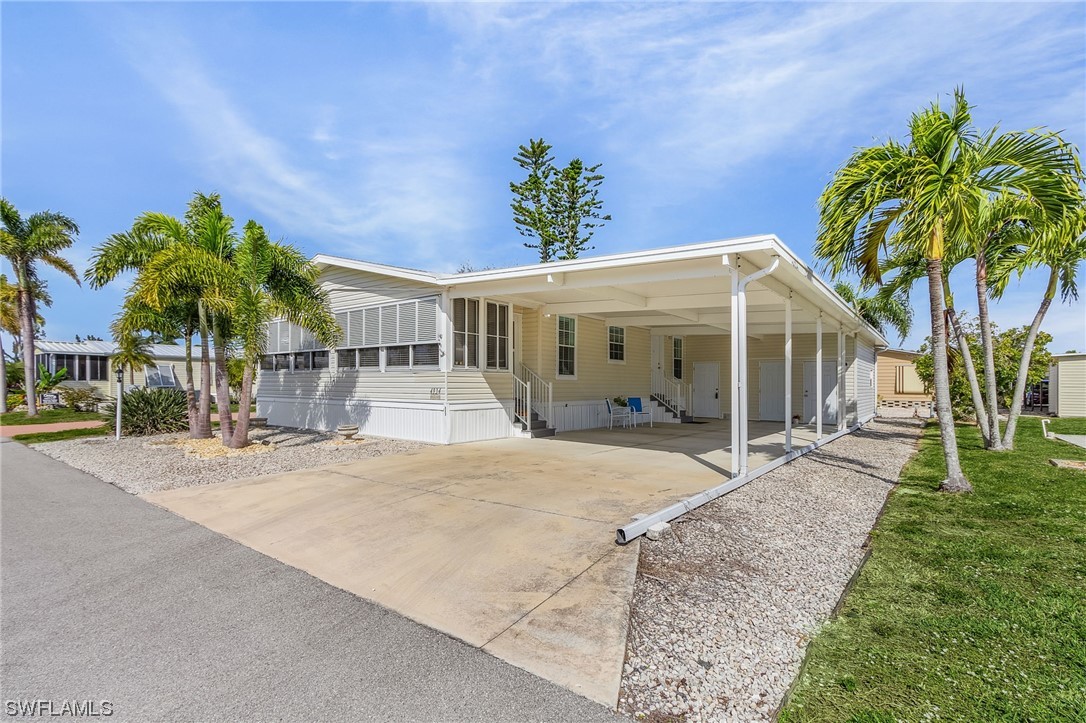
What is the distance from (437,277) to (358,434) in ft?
14.8

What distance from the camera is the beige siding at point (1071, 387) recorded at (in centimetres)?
1781

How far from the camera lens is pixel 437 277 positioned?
10.5 meters

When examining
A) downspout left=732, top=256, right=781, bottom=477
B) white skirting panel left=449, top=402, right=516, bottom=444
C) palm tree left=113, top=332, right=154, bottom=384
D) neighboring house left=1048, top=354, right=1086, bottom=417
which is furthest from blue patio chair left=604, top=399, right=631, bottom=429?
neighboring house left=1048, top=354, right=1086, bottom=417

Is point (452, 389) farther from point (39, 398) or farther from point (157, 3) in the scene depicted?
point (39, 398)

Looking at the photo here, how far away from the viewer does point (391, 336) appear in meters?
11.8

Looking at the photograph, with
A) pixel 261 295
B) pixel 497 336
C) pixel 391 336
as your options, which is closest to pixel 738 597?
pixel 497 336

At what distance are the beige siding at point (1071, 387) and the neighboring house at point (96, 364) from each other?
34444 mm

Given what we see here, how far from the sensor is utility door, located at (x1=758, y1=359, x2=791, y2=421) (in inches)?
696

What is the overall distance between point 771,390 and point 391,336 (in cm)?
1272

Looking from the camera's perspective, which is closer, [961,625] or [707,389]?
[961,625]

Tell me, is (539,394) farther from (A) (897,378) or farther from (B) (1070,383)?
Result: (B) (1070,383)

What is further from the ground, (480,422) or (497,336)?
(497,336)

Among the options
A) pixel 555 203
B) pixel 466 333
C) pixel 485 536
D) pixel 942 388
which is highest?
pixel 555 203

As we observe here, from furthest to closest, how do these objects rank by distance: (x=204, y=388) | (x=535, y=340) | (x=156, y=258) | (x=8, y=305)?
(x=8, y=305), (x=535, y=340), (x=204, y=388), (x=156, y=258)
